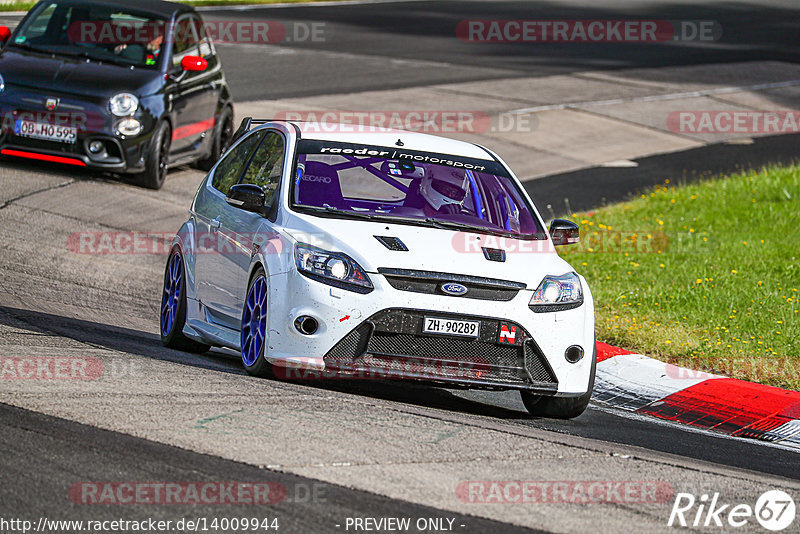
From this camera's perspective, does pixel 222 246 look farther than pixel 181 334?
No

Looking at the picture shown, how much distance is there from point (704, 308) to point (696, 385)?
222 centimetres

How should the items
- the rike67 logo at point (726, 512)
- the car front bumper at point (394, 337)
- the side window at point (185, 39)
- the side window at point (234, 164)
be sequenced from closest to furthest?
the rike67 logo at point (726, 512) → the car front bumper at point (394, 337) → the side window at point (234, 164) → the side window at point (185, 39)

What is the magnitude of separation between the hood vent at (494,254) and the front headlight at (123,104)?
7.82 meters

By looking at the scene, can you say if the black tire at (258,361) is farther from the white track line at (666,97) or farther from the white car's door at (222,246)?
the white track line at (666,97)

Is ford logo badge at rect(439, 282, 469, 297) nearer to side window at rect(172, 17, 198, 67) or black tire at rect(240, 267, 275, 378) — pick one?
black tire at rect(240, 267, 275, 378)

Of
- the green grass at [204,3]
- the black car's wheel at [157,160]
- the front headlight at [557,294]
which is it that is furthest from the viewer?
the green grass at [204,3]

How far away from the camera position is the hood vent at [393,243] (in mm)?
7684

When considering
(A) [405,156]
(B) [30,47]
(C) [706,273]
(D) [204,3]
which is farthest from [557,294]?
(D) [204,3]

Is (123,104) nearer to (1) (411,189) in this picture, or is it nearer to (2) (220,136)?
(2) (220,136)

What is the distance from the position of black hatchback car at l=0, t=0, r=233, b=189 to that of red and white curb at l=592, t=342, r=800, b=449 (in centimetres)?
594

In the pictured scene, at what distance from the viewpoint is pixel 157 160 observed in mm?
15359

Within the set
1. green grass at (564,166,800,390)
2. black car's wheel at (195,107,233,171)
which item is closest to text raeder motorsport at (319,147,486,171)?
green grass at (564,166,800,390)

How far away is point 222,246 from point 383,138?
130cm

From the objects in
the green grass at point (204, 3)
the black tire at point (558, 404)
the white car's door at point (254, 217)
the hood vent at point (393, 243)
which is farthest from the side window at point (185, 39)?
the green grass at point (204, 3)
